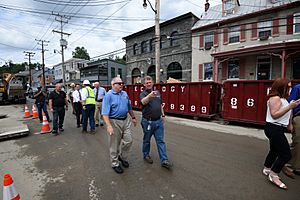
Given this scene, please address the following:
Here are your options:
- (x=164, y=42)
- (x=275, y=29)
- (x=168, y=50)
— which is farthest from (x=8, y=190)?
(x=164, y=42)

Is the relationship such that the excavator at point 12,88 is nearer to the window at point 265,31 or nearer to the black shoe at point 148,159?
the black shoe at point 148,159

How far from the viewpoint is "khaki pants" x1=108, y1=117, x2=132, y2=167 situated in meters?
3.09

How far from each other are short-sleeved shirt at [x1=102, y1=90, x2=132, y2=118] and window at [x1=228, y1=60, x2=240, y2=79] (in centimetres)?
1440

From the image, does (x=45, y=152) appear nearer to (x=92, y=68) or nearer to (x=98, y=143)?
(x=98, y=143)

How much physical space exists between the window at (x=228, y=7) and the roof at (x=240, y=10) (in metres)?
0.46

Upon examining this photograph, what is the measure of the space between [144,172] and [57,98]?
444 cm

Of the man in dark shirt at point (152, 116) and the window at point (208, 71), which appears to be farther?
the window at point (208, 71)

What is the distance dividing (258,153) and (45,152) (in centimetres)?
533

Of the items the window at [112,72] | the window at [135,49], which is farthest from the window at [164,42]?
the window at [112,72]

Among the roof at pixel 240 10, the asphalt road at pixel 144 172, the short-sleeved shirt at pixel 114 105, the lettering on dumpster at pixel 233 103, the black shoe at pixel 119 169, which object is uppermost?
the roof at pixel 240 10

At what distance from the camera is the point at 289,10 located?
41.0ft

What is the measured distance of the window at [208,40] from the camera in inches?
632

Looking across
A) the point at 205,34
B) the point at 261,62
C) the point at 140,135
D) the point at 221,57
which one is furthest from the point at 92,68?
the point at 140,135

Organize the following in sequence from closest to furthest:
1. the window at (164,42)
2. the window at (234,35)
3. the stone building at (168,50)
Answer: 1. the window at (234,35)
2. the stone building at (168,50)
3. the window at (164,42)
